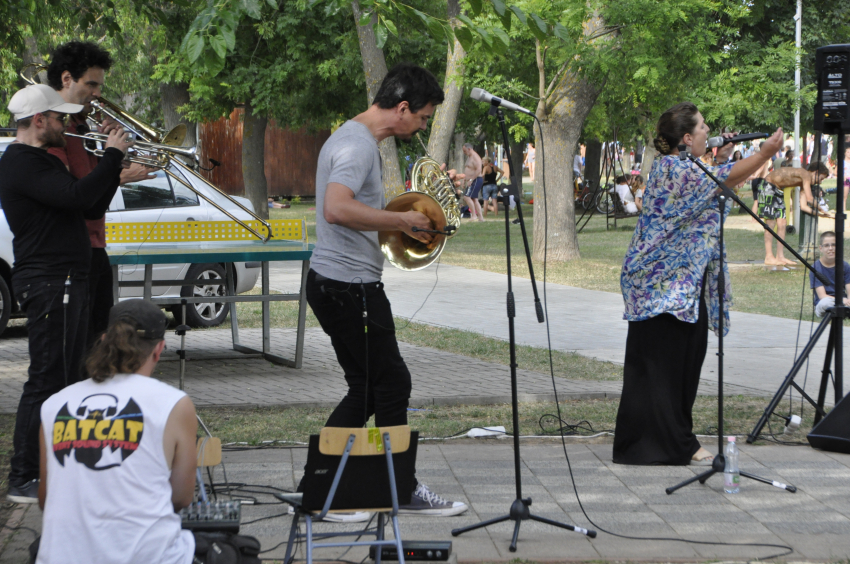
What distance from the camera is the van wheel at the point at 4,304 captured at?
356 inches

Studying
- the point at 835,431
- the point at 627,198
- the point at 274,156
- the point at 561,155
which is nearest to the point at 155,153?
the point at 835,431

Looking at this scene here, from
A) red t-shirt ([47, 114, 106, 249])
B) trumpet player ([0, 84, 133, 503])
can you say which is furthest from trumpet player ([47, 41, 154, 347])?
trumpet player ([0, 84, 133, 503])

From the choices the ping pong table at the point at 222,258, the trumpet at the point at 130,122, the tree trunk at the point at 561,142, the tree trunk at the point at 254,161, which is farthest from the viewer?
the tree trunk at the point at 254,161

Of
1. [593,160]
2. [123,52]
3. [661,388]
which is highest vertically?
[123,52]

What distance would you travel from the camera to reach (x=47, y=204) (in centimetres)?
436

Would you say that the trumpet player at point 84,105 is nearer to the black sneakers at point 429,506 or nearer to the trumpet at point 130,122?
the trumpet at point 130,122

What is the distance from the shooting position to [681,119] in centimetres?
510

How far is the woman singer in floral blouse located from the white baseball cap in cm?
292

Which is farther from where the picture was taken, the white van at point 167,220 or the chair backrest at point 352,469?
the white van at point 167,220

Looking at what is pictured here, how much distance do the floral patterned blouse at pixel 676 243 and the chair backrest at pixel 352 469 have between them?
7.20 ft

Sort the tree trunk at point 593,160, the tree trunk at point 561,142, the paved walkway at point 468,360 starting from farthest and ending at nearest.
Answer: the tree trunk at point 593,160 < the tree trunk at point 561,142 < the paved walkway at point 468,360

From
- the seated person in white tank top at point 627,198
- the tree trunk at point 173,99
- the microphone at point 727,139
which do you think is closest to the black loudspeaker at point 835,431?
the microphone at point 727,139

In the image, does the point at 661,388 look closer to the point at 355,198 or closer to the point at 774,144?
the point at 774,144

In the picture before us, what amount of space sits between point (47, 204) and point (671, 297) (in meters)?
3.13
